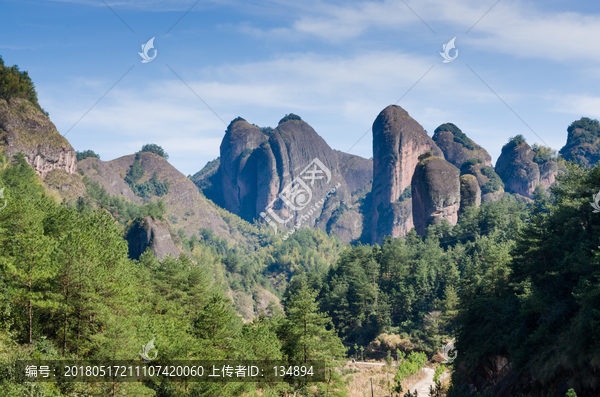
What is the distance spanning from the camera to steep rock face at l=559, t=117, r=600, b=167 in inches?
5797

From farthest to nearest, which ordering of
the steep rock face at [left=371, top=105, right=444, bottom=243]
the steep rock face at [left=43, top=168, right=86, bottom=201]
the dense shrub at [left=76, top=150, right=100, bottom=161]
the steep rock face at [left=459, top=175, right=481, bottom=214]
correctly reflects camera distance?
1. the dense shrub at [left=76, top=150, right=100, bottom=161]
2. the steep rock face at [left=371, top=105, right=444, bottom=243]
3. the steep rock face at [left=459, top=175, right=481, bottom=214]
4. the steep rock face at [left=43, top=168, right=86, bottom=201]

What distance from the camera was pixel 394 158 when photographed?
162 m

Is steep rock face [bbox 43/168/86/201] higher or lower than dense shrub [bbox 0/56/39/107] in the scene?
lower

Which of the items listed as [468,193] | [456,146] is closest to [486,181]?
[468,193]

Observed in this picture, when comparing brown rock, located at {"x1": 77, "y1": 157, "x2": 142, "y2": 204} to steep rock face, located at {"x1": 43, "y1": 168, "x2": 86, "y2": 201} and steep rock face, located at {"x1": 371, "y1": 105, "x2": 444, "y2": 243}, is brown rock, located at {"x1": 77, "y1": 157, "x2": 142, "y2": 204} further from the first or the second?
steep rock face, located at {"x1": 371, "y1": 105, "x2": 444, "y2": 243}

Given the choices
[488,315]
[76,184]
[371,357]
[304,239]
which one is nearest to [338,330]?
[371,357]

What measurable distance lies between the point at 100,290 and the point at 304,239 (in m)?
167

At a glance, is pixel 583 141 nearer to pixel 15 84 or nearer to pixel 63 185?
pixel 63 185

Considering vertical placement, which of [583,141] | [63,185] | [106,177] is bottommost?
[63,185]

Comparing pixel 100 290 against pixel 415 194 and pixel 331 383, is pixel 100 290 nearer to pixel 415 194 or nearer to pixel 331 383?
pixel 331 383

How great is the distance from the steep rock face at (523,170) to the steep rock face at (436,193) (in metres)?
50.6

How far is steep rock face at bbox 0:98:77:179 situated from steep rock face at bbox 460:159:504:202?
320 feet

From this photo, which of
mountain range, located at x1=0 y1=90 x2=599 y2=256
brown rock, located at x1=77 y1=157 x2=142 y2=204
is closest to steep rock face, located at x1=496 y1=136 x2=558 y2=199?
mountain range, located at x1=0 y1=90 x2=599 y2=256

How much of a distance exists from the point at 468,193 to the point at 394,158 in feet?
198
